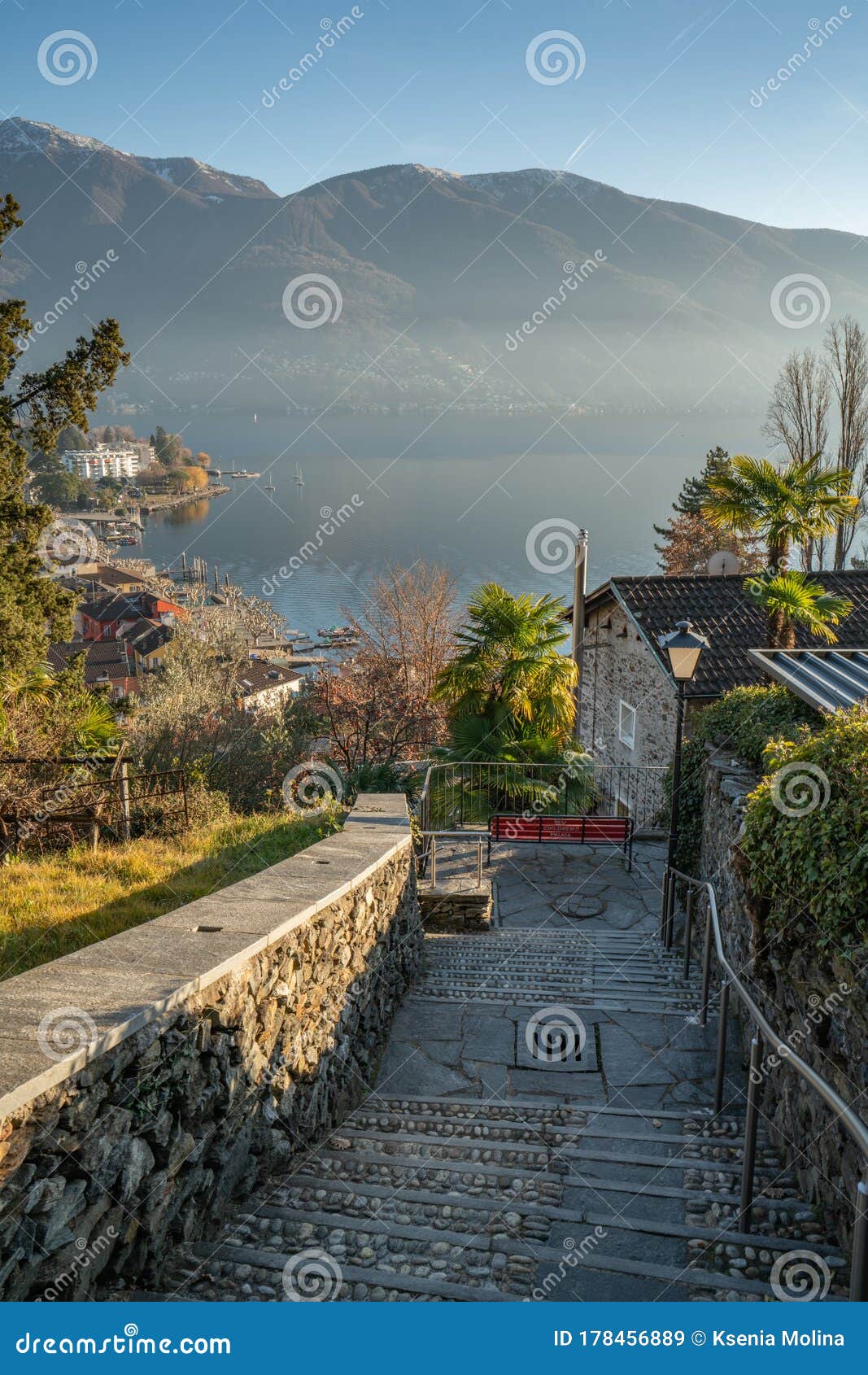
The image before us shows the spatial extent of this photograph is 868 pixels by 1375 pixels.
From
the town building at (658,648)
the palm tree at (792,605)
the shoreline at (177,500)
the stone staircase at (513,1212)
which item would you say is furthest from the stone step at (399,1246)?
the shoreline at (177,500)

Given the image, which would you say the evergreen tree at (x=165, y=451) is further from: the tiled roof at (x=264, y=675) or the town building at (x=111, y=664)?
the tiled roof at (x=264, y=675)

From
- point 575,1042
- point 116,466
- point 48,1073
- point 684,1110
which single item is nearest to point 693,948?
point 575,1042

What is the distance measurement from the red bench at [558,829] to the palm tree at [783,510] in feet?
12.8

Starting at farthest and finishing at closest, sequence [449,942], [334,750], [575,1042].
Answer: [334,750]
[449,942]
[575,1042]

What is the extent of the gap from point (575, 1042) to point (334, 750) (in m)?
18.3

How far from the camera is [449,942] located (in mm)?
8734

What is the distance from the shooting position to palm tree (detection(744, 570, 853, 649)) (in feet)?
40.6

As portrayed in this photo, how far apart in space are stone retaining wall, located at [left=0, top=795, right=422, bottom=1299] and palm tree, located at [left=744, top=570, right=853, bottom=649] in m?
8.81

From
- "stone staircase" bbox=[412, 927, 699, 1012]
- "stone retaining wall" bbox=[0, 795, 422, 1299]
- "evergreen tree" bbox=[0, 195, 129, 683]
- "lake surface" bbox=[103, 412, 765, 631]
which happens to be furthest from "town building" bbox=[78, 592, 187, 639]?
"stone retaining wall" bbox=[0, 795, 422, 1299]

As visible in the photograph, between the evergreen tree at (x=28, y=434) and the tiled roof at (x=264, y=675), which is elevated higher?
the evergreen tree at (x=28, y=434)

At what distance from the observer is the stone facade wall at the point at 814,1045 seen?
Answer: 373 cm

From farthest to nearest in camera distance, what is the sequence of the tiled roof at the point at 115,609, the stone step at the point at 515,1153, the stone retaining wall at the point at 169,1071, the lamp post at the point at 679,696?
1. the tiled roof at the point at 115,609
2. the lamp post at the point at 679,696
3. the stone step at the point at 515,1153
4. the stone retaining wall at the point at 169,1071
